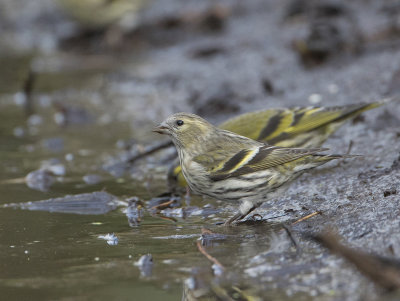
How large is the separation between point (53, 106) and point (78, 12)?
189 inches

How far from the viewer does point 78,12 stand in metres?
14.1

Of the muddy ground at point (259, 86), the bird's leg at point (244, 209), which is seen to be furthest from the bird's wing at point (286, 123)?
the bird's leg at point (244, 209)

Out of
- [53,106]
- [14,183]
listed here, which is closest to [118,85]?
[53,106]

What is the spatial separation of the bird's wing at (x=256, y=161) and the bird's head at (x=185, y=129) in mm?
395

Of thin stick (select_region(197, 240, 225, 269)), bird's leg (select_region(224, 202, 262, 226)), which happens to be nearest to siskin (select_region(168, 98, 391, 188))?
bird's leg (select_region(224, 202, 262, 226))

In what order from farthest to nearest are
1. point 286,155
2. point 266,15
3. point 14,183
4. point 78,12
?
point 78,12 < point 266,15 < point 14,183 < point 286,155

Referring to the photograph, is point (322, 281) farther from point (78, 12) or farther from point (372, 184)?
point (78, 12)

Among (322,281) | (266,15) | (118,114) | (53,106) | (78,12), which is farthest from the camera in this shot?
(78,12)

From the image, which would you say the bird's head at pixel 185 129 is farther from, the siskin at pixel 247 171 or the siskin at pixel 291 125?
the siskin at pixel 291 125

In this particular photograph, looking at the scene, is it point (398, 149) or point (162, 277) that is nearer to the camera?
point (162, 277)

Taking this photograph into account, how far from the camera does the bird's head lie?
5105 mm

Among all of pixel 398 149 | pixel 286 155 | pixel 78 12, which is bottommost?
pixel 398 149

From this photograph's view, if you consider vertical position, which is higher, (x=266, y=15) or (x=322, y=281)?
(x=266, y=15)

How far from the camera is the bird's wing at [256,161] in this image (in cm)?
466
